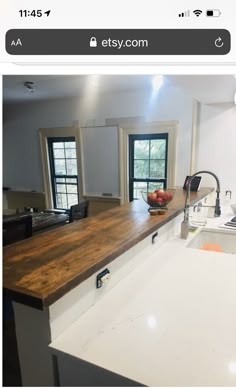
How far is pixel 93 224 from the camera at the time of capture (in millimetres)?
1345

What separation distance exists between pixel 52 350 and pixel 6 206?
4.67 m

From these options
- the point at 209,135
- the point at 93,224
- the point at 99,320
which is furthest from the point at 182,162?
the point at 99,320

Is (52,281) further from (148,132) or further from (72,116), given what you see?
(72,116)

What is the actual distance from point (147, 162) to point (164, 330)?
3060 mm

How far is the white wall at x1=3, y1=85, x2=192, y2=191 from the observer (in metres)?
3.32

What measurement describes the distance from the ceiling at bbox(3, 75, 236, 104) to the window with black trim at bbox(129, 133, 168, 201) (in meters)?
0.68

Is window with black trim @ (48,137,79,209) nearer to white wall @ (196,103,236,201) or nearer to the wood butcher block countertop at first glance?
white wall @ (196,103,236,201)

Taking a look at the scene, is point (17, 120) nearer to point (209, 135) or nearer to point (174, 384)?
point (209, 135)

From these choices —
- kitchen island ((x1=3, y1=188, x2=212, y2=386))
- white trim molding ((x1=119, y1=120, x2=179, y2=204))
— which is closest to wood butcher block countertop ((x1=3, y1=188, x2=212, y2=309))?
kitchen island ((x1=3, y1=188, x2=212, y2=386))

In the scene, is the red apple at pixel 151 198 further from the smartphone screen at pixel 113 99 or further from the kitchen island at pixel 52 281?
the smartphone screen at pixel 113 99

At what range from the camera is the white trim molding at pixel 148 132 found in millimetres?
3371

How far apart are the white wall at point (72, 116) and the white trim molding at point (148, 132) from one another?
0.07 meters
